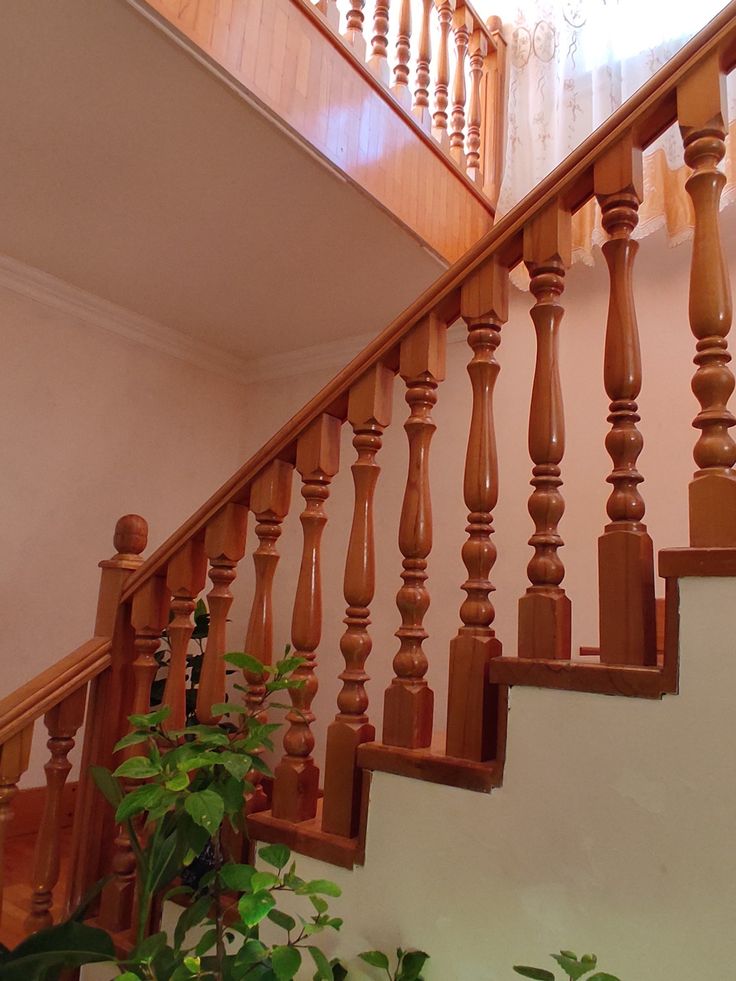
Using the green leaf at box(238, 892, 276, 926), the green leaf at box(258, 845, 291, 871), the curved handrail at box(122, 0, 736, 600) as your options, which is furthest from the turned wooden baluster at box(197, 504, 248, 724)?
the green leaf at box(238, 892, 276, 926)

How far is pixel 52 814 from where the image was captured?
61.6 inches

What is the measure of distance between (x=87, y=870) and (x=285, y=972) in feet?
2.73

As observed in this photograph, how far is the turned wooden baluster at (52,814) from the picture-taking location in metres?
1.54

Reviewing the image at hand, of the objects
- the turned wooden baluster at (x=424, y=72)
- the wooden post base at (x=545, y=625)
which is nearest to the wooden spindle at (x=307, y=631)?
the wooden post base at (x=545, y=625)

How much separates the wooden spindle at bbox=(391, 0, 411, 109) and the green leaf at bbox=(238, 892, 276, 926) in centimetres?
244

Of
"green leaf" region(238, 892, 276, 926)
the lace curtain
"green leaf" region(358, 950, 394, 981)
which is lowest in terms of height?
"green leaf" region(358, 950, 394, 981)

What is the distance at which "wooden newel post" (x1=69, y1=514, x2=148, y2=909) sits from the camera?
159 centimetres

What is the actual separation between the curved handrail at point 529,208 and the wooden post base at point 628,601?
0.54m

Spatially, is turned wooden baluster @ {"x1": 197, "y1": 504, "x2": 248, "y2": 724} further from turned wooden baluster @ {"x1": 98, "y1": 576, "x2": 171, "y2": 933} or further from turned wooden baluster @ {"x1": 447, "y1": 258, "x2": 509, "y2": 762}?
turned wooden baluster @ {"x1": 447, "y1": 258, "x2": 509, "y2": 762}

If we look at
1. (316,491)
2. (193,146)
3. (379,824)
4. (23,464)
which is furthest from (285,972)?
(23,464)

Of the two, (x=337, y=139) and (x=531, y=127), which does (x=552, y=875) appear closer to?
(x=337, y=139)

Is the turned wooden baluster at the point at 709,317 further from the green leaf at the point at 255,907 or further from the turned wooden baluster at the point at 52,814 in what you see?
the turned wooden baluster at the point at 52,814

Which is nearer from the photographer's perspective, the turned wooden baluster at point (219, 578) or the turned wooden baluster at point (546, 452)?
the turned wooden baluster at point (546, 452)

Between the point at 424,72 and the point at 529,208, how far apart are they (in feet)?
5.74
